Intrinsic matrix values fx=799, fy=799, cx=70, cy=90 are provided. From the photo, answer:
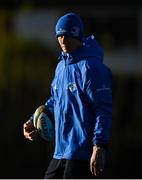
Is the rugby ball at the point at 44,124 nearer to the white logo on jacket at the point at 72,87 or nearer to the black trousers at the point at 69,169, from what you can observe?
the black trousers at the point at 69,169

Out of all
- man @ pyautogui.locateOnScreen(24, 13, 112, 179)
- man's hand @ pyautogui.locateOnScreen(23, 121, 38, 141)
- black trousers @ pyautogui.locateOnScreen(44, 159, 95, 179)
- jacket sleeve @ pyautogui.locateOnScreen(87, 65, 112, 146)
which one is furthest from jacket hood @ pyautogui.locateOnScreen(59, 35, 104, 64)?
black trousers @ pyautogui.locateOnScreen(44, 159, 95, 179)

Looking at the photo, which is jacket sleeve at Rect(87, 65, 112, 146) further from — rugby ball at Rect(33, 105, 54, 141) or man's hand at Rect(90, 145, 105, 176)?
rugby ball at Rect(33, 105, 54, 141)

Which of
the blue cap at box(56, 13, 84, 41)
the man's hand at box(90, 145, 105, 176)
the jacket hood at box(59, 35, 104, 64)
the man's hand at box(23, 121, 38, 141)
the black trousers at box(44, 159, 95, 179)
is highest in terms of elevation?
the blue cap at box(56, 13, 84, 41)

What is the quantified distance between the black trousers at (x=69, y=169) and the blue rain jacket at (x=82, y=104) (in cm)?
5

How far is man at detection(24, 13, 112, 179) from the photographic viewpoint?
21.4ft

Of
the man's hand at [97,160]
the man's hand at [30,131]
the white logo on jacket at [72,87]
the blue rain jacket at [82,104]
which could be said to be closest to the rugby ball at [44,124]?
the man's hand at [30,131]

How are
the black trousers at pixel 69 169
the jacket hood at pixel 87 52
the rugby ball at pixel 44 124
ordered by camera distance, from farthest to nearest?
the rugby ball at pixel 44 124
the jacket hood at pixel 87 52
the black trousers at pixel 69 169

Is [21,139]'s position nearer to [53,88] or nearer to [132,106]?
[132,106]

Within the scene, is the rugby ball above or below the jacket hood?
below

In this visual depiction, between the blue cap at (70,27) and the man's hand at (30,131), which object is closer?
the blue cap at (70,27)

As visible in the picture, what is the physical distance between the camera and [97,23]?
1097 inches

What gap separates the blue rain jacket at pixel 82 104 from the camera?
654 centimetres

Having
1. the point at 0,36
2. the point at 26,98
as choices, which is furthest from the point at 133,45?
the point at 26,98

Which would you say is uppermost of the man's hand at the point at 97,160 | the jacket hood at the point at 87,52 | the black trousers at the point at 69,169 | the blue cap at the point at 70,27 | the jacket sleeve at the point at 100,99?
the blue cap at the point at 70,27
